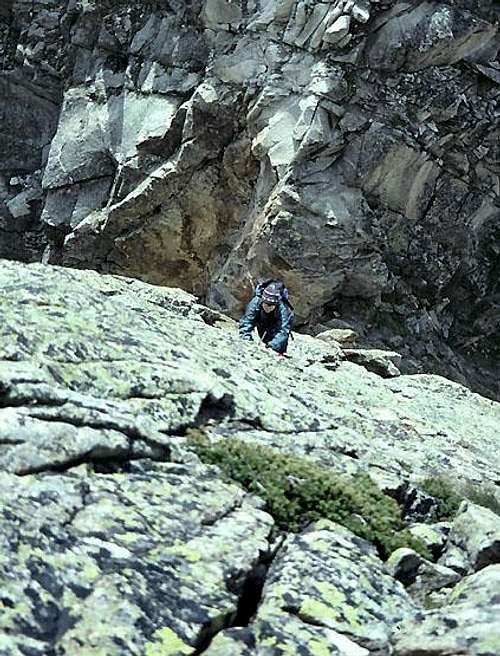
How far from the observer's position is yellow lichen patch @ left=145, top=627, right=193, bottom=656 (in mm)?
7477

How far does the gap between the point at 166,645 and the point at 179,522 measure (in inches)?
78.9

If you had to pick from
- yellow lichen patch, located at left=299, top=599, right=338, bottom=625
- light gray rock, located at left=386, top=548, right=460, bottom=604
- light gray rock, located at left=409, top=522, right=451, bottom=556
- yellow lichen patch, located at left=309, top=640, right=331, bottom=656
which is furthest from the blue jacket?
yellow lichen patch, located at left=309, top=640, right=331, bottom=656


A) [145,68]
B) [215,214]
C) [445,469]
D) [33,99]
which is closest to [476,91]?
[215,214]

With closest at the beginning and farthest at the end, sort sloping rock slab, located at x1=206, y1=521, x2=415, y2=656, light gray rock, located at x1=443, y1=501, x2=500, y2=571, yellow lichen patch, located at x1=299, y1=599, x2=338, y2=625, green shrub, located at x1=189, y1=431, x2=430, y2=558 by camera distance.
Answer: sloping rock slab, located at x1=206, y1=521, x2=415, y2=656, yellow lichen patch, located at x1=299, y1=599, x2=338, y2=625, light gray rock, located at x1=443, y1=501, x2=500, y2=571, green shrub, located at x1=189, y1=431, x2=430, y2=558

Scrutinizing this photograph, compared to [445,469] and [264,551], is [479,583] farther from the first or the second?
[445,469]

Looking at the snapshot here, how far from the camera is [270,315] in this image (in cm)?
2334

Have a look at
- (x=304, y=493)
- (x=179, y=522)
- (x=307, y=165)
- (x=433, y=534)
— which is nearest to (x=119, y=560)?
(x=179, y=522)

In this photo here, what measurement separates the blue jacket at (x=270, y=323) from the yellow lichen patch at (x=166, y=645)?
14611mm

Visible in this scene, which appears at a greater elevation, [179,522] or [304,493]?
[179,522]

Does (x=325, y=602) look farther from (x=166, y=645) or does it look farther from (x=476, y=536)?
(x=476, y=536)

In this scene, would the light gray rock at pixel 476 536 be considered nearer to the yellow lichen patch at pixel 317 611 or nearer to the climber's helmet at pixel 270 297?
the yellow lichen patch at pixel 317 611

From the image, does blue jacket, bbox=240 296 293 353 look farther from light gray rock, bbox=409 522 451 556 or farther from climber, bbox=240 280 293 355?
light gray rock, bbox=409 522 451 556

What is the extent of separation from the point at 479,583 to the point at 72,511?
15.5ft

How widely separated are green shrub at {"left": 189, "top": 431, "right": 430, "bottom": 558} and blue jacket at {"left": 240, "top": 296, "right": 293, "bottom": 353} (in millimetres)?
10336
